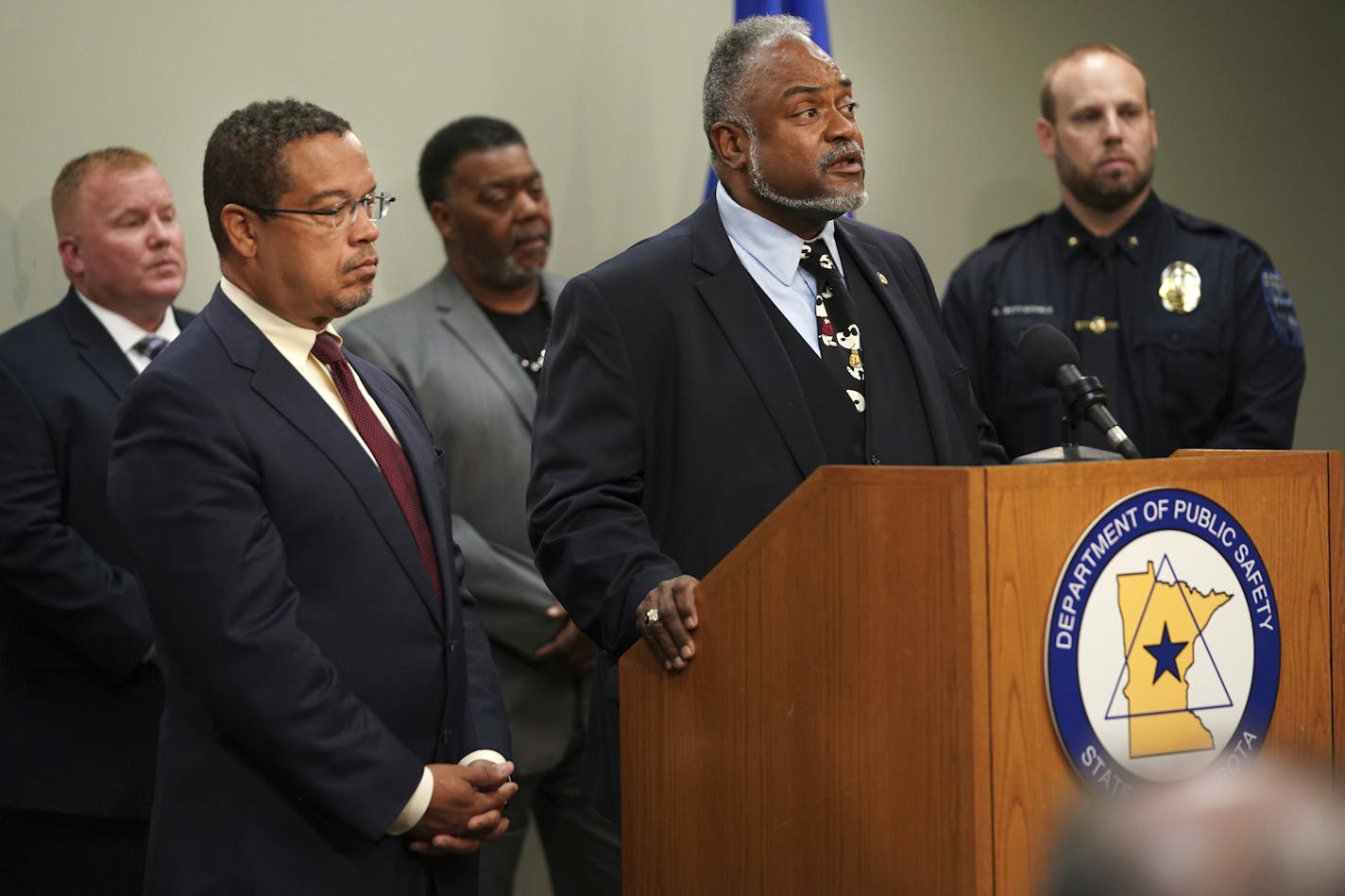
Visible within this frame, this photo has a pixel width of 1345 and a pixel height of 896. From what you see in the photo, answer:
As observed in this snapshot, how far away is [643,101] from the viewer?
438cm

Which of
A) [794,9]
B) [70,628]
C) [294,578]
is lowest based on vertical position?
[70,628]

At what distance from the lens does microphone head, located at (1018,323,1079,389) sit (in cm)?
209

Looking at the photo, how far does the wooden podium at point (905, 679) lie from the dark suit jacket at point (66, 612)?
1512 millimetres

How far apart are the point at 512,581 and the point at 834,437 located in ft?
4.32

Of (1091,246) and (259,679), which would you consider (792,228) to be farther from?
(1091,246)

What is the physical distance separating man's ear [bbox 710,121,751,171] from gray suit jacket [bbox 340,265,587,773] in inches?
42.1

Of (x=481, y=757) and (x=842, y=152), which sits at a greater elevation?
(x=842, y=152)

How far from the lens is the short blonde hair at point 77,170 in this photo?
3374mm

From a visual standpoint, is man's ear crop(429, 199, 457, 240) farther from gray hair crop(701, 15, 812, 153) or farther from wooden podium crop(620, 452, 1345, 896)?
wooden podium crop(620, 452, 1345, 896)

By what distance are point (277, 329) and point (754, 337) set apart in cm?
67

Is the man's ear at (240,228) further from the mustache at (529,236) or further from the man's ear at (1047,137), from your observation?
the man's ear at (1047,137)

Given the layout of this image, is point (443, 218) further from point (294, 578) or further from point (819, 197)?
point (294, 578)

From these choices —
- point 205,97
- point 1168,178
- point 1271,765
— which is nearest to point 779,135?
point 1271,765

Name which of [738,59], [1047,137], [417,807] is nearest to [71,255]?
[738,59]
